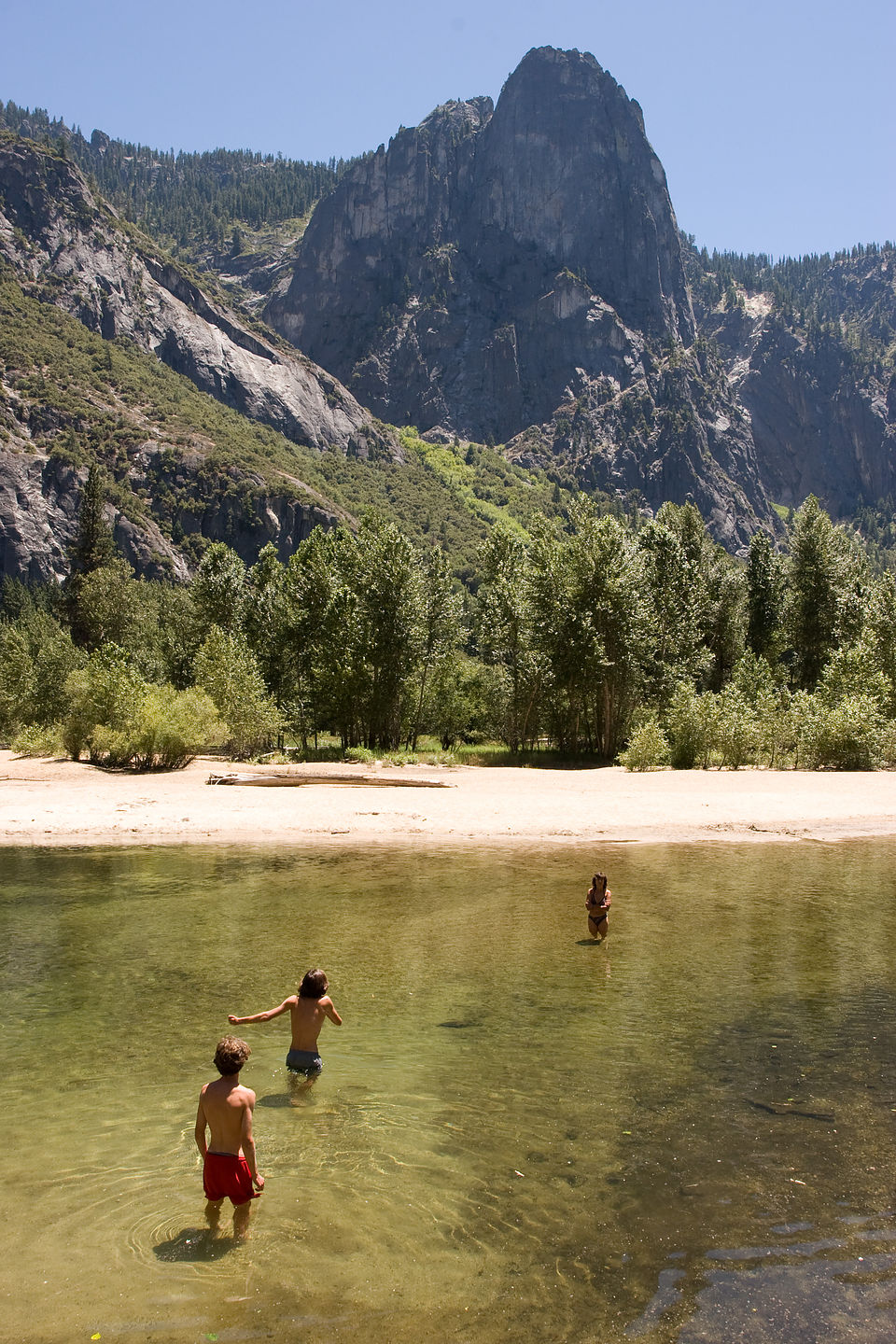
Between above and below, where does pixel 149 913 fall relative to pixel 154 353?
below

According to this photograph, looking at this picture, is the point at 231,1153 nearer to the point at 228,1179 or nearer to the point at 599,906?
the point at 228,1179

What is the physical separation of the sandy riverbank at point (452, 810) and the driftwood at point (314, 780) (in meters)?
0.60

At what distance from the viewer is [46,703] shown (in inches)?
2190

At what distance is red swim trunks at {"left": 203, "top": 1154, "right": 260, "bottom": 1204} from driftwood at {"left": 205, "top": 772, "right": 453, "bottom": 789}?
2492cm

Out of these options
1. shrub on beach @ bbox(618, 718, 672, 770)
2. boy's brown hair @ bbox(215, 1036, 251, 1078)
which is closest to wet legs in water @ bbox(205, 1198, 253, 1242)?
boy's brown hair @ bbox(215, 1036, 251, 1078)

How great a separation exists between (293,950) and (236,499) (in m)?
149

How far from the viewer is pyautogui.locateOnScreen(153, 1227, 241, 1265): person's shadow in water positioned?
6.03 m

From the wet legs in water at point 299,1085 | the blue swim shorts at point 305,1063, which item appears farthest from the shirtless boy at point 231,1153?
the blue swim shorts at point 305,1063

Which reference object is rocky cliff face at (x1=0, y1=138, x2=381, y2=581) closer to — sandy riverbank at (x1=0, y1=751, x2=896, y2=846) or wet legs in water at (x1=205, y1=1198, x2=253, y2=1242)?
sandy riverbank at (x1=0, y1=751, x2=896, y2=846)

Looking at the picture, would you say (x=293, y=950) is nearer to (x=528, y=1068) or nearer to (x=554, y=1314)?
(x=528, y=1068)

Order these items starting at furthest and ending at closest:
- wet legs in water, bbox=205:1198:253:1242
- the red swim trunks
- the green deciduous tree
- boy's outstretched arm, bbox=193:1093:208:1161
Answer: the green deciduous tree, boy's outstretched arm, bbox=193:1093:208:1161, the red swim trunks, wet legs in water, bbox=205:1198:253:1242

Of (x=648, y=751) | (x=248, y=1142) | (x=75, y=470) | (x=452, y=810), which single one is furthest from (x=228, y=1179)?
(x=75, y=470)

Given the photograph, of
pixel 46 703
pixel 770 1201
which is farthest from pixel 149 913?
pixel 46 703

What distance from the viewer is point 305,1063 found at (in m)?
9.11
